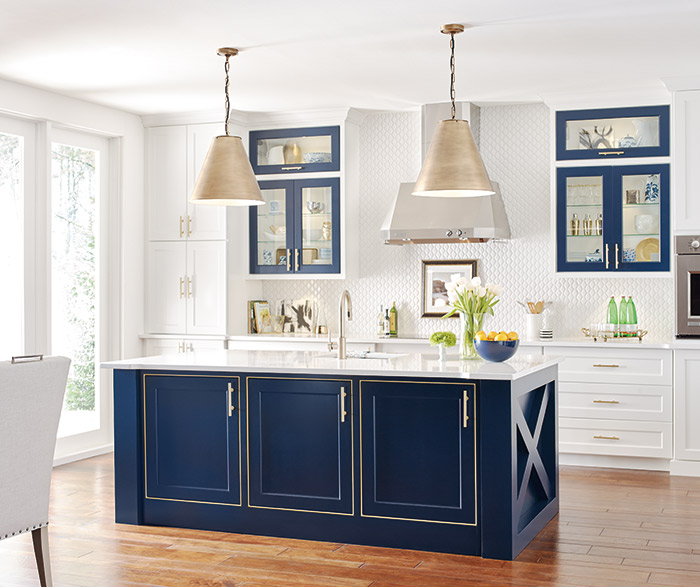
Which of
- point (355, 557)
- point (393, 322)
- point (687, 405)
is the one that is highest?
point (393, 322)

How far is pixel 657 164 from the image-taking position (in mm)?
6059

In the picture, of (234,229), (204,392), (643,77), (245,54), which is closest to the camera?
(204,392)

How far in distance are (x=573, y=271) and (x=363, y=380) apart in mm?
2614

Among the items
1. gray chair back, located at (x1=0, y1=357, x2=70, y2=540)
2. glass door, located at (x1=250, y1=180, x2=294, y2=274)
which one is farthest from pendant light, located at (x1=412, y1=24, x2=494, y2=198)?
glass door, located at (x1=250, y1=180, x2=294, y2=274)

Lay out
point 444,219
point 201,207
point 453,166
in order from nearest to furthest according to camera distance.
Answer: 1. point 453,166
2. point 444,219
3. point 201,207

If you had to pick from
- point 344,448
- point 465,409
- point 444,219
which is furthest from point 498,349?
point 444,219

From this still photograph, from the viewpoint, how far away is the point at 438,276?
684 cm

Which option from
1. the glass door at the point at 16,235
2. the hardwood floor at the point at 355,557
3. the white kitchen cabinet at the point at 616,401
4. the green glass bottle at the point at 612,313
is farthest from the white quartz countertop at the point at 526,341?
the glass door at the point at 16,235

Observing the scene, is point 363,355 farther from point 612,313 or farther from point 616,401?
point 612,313

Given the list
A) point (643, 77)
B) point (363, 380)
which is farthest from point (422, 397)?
point (643, 77)

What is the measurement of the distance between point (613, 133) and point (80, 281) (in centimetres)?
401

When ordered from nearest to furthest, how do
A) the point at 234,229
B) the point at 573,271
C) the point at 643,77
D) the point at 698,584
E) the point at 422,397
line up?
the point at 698,584 < the point at 422,397 < the point at 643,77 < the point at 573,271 < the point at 234,229

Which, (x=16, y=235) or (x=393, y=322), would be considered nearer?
(x=16, y=235)

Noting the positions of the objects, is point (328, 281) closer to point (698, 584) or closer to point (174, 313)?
point (174, 313)
